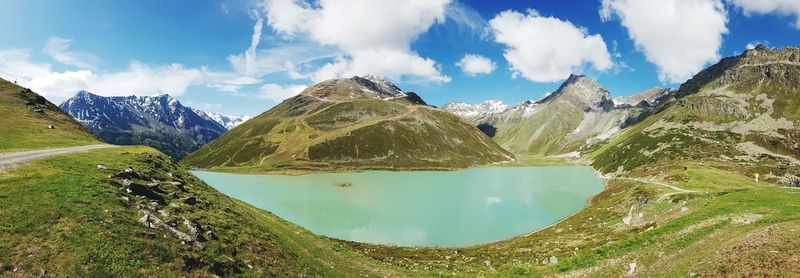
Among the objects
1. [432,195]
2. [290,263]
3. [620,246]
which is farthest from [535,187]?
[290,263]

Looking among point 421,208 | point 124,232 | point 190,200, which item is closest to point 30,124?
point 190,200

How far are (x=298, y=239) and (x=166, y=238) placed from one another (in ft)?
64.9

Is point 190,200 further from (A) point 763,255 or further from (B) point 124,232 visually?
A: (A) point 763,255

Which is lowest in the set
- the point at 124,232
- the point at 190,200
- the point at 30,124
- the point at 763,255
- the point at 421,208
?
the point at 421,208

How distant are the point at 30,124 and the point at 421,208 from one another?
78.1m

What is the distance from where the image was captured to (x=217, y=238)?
2956 cm

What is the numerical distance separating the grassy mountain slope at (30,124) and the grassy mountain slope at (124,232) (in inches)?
752

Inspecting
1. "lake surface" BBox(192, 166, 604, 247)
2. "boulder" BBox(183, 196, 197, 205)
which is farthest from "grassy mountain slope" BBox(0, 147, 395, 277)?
"lake surface" BBox(192, 166, 604, 247)

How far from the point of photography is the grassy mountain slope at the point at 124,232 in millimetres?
20312

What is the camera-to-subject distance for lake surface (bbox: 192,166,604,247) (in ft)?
255

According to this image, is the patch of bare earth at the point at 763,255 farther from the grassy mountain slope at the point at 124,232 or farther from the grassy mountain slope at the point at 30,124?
the grassy mountain slope at the point at 30,124

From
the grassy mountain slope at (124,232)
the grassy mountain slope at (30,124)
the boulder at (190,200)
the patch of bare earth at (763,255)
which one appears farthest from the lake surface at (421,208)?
the patch of bare earth at (763,255)

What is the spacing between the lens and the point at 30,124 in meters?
67.0

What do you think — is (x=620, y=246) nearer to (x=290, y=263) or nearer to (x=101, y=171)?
(x=290, y=263)
